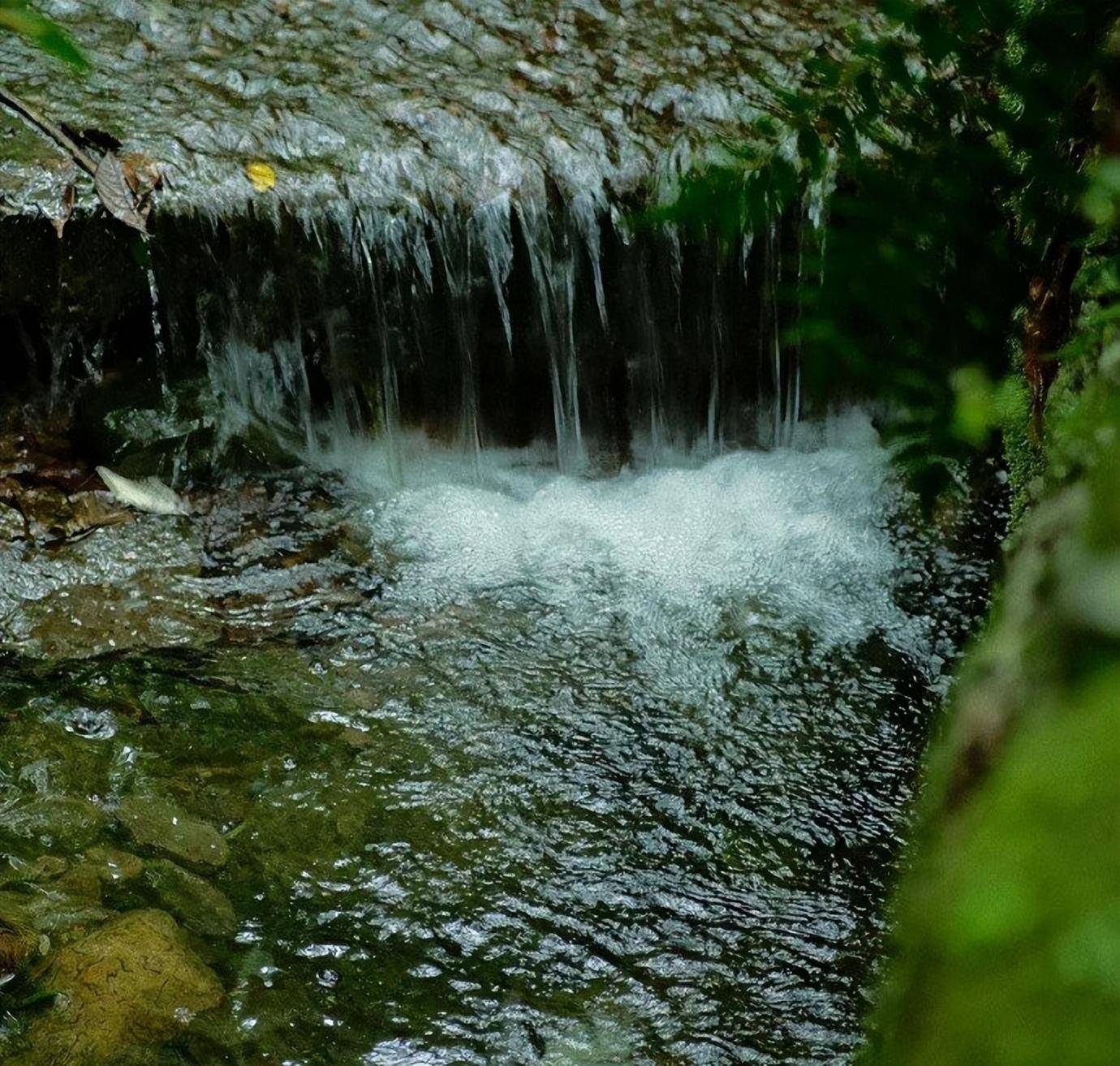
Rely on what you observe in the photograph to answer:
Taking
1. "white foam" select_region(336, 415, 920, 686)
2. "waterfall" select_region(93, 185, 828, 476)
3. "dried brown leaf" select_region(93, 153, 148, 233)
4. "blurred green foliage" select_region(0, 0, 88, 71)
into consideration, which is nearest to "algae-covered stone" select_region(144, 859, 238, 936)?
"white foam" select_region(336, 415, 920, 686)

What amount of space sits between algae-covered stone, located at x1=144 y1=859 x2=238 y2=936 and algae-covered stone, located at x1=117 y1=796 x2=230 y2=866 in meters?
0.06

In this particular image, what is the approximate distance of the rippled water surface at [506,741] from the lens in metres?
2.95

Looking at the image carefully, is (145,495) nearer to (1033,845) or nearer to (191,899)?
(191,899)

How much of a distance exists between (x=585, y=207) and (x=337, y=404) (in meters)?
1.36

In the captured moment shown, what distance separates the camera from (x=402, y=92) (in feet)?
17.9

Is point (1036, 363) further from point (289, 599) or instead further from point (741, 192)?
point (289, 599)

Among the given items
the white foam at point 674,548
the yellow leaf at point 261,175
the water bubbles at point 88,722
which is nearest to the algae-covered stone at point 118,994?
the water bubbles at point 88,722

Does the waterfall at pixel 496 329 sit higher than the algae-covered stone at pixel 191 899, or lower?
higher

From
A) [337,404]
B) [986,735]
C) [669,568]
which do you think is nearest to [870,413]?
[669,568]

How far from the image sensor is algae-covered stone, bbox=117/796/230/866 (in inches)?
129

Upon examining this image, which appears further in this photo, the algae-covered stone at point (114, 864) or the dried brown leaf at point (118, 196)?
the dried brown leaf at point (118, 196)

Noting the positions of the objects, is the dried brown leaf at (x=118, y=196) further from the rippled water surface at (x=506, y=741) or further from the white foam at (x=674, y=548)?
the white foam at (x=674, y=548)

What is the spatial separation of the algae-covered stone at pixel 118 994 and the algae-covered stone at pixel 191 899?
9cm

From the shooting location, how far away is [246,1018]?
9.18 feet
